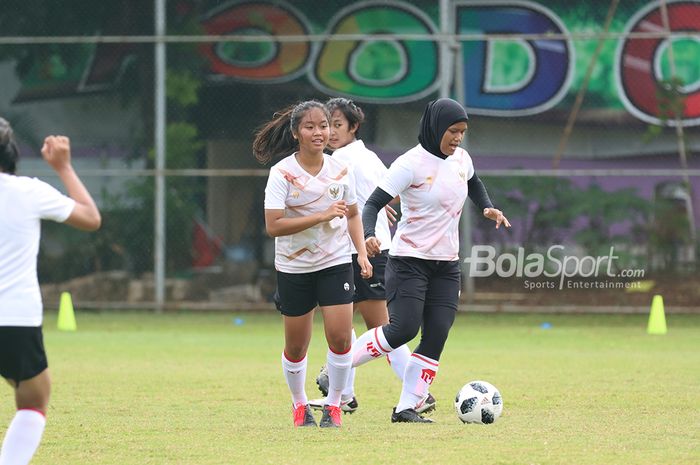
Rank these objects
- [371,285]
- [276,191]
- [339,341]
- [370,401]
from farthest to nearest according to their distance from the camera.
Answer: [370,401] < [371,285] < [339,341] < [276,191]

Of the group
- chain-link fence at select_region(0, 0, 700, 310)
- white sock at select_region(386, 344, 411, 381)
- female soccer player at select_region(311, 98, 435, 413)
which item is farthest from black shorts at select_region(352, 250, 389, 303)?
chain-link fence at select_region(0, 0, 700, 310)

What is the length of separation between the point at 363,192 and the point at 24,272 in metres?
4.06

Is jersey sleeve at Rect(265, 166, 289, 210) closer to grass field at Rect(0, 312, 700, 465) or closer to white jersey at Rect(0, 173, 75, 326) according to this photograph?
grass field at Rect(0, 312, 700, 465)

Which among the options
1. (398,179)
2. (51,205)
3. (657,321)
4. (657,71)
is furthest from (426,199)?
(657,71)

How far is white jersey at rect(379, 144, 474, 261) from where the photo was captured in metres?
8.22

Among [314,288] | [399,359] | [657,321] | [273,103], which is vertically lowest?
[657,321]

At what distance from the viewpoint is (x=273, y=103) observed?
18484 millimetres

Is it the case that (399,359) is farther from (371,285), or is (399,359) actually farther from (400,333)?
(400,333)

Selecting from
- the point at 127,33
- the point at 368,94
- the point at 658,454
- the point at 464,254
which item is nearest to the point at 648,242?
the point at 464,254

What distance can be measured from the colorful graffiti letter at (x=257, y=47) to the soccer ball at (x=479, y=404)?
35.9 ft

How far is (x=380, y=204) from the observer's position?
8250mm

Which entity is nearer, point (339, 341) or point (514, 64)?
point (339, 341)

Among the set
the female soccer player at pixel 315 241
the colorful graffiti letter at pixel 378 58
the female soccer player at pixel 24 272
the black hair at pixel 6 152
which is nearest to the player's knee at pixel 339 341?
the female soccer player at pixel 315 241

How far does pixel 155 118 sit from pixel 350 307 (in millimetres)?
10761
